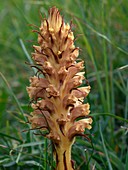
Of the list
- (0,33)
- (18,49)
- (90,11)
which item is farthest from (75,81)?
(0,33)

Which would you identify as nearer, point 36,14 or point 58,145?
point 58,145

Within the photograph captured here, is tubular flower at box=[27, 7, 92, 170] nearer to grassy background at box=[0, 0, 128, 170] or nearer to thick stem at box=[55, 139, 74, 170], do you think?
thick stem at box=[55, 139, 74, 170]

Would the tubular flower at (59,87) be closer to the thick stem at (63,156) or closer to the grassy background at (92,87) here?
the thick stem at (63,156)

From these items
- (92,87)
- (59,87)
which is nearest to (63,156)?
(59,87)

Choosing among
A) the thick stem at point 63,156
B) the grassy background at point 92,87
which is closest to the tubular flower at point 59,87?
the thick stem at point 63,156

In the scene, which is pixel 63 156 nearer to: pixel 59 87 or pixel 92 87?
pixel 59 87

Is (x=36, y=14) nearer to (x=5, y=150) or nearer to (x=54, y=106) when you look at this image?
(x=5, y=150)
